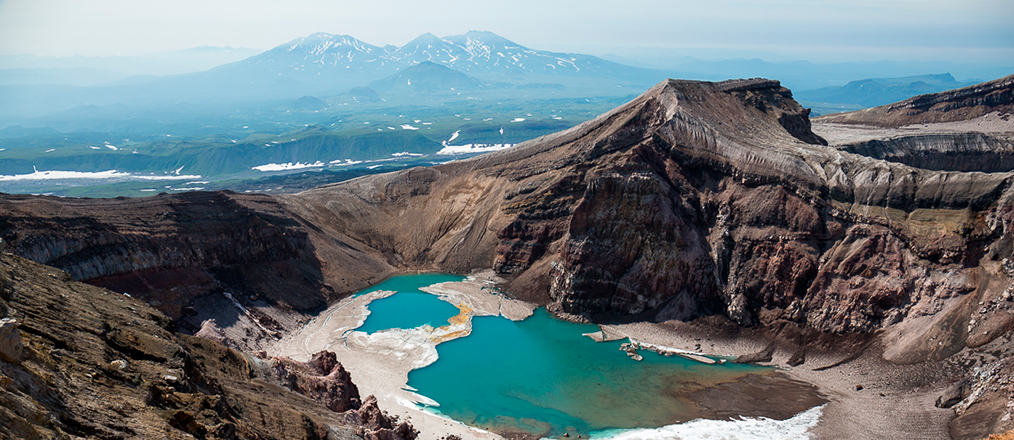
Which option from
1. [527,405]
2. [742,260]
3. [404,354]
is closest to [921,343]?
[742,260]

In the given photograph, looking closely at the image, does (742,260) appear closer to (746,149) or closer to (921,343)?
(746,149)

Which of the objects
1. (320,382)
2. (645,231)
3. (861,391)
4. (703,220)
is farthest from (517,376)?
(703,220)

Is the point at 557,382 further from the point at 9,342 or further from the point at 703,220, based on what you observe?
the point at 9,342

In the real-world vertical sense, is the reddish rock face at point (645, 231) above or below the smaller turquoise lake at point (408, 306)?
above

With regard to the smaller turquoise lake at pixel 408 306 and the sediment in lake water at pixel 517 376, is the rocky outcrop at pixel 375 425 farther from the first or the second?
the smaller turquoise lake at pixel 408 306

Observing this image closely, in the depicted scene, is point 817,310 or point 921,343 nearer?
point 921,343

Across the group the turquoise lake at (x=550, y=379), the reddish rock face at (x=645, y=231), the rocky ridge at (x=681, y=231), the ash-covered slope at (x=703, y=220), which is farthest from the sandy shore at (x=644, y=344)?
the ash-covered slope at (x=703, y=220)
